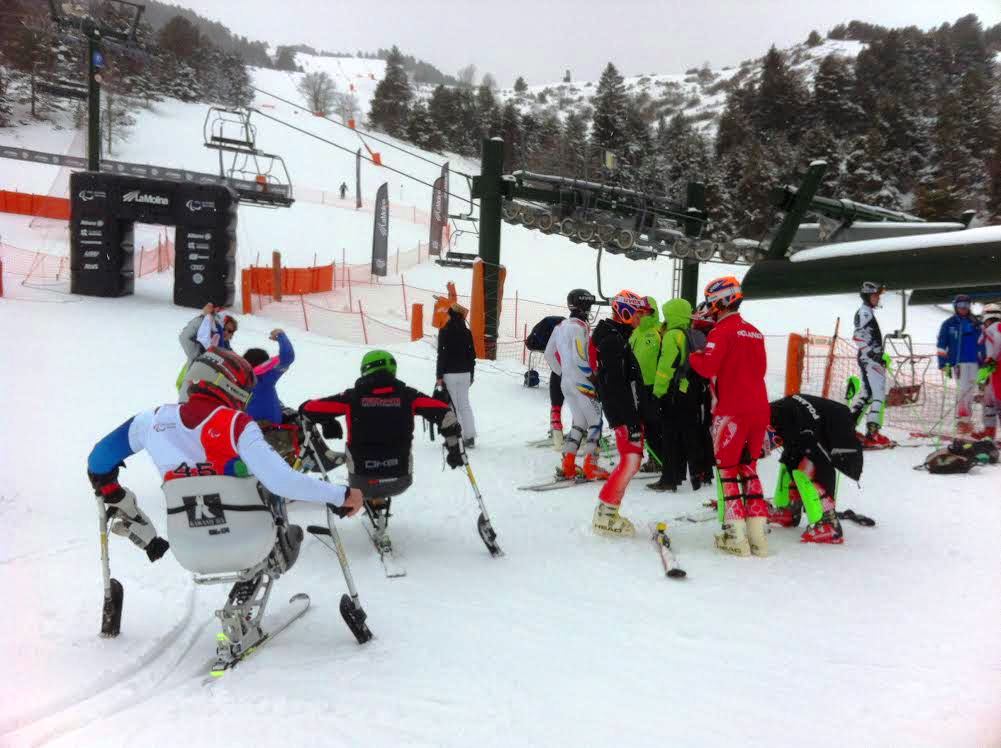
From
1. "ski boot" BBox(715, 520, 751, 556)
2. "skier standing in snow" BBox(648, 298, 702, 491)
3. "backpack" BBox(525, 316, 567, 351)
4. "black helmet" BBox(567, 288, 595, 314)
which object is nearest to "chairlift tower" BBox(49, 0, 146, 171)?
"backpack" BBox(525, 316, 567, 351)

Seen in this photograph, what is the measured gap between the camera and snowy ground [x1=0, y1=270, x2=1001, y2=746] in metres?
2.78

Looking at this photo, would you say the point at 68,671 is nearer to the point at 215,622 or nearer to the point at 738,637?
the point at 215,622

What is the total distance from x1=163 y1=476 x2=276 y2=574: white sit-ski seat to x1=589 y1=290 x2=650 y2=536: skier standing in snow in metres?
2.95

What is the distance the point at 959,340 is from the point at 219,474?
33.5 feet

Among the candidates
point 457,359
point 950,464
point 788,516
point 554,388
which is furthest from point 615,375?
point 950,464

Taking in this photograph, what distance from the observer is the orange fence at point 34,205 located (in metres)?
30.6

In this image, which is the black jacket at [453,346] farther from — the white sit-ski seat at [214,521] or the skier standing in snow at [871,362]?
the white sit-ski seat at [214,521]

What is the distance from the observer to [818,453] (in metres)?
5.18

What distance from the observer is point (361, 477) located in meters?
5.04

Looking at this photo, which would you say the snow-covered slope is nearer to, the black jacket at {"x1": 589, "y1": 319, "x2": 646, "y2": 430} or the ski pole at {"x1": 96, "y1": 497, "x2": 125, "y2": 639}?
the black jacket at {"x1": 589, "y1": 319, "x2": 646, "y2": 430}

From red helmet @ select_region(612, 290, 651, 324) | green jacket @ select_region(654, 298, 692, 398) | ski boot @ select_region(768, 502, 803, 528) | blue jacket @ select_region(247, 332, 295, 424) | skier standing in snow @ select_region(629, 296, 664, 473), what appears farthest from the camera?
skier standing in snow @ select_region(629, 296, 664, 473)

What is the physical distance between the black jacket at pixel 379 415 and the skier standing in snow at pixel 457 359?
329 cm

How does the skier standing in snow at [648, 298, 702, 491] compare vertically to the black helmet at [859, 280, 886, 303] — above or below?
below

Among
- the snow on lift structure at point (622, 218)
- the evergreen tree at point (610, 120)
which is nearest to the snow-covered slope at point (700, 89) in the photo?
the evergreen tree at point (610, 120)
